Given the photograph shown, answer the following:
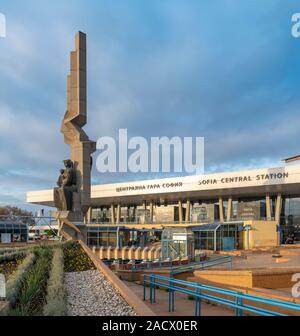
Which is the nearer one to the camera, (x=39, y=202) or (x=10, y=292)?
(x=10, y=292)

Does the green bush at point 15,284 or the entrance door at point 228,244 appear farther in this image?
the entrance door at point 228,244

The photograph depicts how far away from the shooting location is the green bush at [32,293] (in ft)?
22.0

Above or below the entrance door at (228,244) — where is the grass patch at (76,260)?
above

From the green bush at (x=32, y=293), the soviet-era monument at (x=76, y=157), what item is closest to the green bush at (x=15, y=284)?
the green bush at (x=32, y=293)

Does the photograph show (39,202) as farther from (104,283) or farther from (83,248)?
(104,283)

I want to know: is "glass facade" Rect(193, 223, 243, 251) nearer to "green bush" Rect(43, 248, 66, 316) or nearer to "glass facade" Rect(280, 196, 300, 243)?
"glass facade" Rect(280, 196, 300, 243)

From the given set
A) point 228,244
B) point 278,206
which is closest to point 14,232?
point 228,244

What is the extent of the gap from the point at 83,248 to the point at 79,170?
6.99 m

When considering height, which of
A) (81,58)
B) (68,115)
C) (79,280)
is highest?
(81,58)

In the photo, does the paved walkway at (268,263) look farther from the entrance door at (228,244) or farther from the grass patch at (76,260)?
the entrance door at (228,244)

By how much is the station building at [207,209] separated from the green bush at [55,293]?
15504 mm

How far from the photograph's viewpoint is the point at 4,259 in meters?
12.3

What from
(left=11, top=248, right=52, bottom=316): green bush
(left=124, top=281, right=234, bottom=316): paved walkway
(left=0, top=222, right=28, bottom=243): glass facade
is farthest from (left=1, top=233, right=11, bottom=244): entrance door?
(left=124, top=281, right=234, bottom=316): paved walkway
